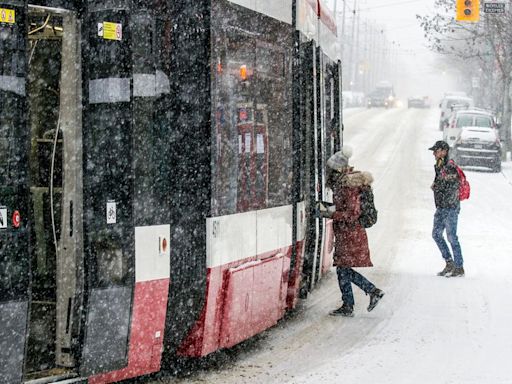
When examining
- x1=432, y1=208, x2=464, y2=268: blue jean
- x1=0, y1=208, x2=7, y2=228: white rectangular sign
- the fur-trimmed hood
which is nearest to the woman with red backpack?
x1=432, y1=208, x2=464, y2=268: blue jean

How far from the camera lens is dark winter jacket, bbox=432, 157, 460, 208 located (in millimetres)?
12711

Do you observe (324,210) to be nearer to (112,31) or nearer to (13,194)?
(112,31)

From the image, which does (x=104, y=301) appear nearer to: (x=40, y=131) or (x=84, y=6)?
(x=40, y=131)

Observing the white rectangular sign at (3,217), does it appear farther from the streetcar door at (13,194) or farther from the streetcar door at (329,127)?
the streetcar door at (329,127)

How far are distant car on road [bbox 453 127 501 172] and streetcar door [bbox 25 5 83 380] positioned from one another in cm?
2714

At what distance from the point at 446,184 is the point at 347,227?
3048mm

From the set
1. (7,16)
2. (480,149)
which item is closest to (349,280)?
(7,16)

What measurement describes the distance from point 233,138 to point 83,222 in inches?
63.2

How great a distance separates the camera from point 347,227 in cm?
1012

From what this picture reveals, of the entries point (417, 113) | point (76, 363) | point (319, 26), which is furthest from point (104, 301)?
point (417, 113)

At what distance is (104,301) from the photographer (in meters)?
6.28

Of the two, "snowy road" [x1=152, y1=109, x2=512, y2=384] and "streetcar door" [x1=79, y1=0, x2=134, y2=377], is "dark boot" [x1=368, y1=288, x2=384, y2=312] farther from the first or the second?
"streetcar door" [x1=79, y1=0, x2=134, y2=377]

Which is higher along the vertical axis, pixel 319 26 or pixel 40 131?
pixel 319 26

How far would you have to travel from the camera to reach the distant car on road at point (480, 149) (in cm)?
3275
